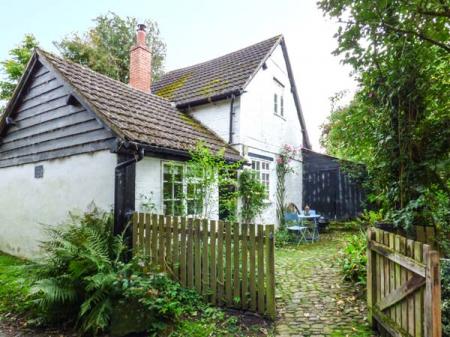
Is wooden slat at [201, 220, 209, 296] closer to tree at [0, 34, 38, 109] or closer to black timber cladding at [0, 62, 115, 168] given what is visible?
black timber cladding at [0, 62, 115, 168]

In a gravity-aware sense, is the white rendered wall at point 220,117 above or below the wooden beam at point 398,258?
above

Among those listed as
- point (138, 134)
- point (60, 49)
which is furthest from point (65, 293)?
point (60, 49)

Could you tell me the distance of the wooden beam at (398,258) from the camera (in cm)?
279

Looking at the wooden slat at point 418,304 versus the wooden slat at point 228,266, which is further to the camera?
the wooden slat at point 228,266

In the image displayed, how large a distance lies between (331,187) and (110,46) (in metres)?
22.1

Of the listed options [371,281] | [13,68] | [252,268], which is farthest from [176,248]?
[13,68]

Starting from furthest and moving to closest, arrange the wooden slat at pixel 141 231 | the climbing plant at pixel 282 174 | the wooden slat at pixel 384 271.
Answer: the climbing plant at pixel 282 174 < the wooden slat at pixel 141 231 < the wooden slat at pixel 384 271

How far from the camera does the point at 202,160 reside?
643cm

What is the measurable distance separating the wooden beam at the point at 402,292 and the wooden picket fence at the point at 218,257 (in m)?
1.45

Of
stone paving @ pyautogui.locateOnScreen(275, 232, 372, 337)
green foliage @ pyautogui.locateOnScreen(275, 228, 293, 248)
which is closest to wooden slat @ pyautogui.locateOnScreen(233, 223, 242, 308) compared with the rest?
stone paving @ pyautogui.locateOnScreen(275, 232, 372, 337)

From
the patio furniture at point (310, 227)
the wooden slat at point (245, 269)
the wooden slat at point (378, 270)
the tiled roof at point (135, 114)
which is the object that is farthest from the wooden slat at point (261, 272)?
the patio furniture at point (310, 227)

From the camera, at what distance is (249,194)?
945 centimetres

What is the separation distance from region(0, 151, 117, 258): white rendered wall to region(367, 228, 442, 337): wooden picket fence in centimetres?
502

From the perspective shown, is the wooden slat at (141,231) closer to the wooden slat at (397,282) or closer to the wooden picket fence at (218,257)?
the wooden picket fence at (218,257)
